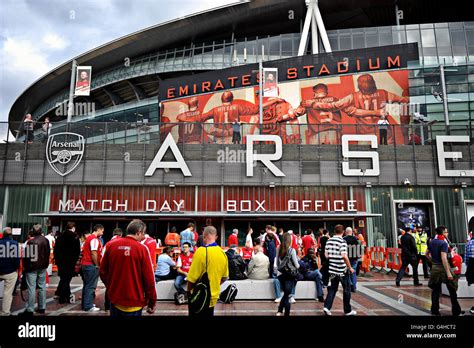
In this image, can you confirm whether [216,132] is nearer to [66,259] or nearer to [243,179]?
[243,179]

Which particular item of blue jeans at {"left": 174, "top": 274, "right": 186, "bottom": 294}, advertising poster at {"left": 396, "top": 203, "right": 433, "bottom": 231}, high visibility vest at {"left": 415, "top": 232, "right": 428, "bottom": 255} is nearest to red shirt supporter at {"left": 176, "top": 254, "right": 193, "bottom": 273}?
blue jeans at {"left": 174, "top": 274, "right": 186, "bottom": 294}

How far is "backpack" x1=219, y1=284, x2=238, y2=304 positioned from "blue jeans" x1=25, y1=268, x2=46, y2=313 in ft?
13.8

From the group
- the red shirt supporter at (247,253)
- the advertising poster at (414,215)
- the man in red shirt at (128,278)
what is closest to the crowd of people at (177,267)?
the man in red shirt at (128,278)

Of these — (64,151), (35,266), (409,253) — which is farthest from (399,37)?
(35,266)

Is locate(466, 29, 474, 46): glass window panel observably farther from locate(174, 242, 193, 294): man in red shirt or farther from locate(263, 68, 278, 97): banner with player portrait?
locate(174, 242, 193, 294): man in red shirt

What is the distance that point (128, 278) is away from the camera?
15.7ft

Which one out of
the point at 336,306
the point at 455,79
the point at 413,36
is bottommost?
the point at 336,306

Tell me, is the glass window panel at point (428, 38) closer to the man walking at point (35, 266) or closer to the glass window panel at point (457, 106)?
the glass window panel at point (457, 106)

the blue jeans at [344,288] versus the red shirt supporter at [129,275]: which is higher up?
the red shirt supporter at [129,275]

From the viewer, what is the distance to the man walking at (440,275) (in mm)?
7820

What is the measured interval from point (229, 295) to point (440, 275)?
16.1ft

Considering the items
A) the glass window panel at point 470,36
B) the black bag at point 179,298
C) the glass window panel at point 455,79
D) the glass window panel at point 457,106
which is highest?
the glass window panel at point 470,36

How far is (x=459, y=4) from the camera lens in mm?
41344

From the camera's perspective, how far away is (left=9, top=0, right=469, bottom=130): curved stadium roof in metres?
43.8
